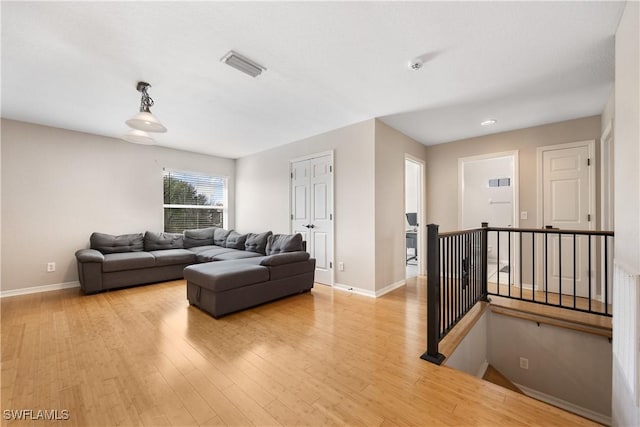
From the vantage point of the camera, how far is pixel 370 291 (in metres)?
3.80

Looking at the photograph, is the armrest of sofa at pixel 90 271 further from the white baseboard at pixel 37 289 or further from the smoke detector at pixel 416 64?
the smoke detector at pixel 416 64

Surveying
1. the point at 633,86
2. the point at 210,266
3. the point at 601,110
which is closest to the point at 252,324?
the point at 210,266

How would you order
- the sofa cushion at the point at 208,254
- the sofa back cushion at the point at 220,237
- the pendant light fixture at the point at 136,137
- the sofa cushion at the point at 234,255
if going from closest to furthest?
the pendant light fixture at the point at 136,137, the sofa cushion at the point at 234,255, the sofa cushion at the point at 208,254, the sofa back cushion at the point at 220,237

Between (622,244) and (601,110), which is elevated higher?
(601,110)

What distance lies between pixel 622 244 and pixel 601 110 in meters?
2.75

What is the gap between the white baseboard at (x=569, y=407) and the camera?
2635 mm

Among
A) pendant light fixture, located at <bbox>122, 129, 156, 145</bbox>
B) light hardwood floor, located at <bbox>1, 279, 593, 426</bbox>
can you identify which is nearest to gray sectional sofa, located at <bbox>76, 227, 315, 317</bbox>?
light hardwood floor, located at <bbox>1, 279, 593, 426</bbox>

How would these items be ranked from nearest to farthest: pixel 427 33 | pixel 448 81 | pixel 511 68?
1. pixel 427 33
2. pixel 511 68
3. pixel 448 81

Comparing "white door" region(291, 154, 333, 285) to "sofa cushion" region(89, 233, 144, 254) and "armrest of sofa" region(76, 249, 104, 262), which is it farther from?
"armrest of sofa" region(76, 249, 104, 262)

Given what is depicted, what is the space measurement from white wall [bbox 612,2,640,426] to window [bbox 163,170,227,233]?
632cm

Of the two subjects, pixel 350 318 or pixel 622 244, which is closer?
pixel 622 244

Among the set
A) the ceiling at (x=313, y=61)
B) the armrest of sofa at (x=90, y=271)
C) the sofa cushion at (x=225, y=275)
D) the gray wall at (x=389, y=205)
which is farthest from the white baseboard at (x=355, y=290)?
the armrest of sofa at (x=90, y=271)

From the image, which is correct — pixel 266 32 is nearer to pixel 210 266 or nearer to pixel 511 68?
pixel 511 68

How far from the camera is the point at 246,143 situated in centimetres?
511
